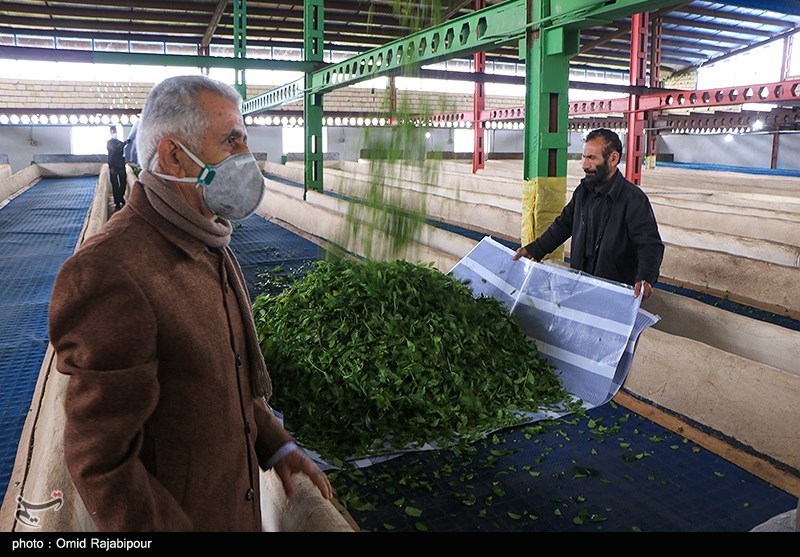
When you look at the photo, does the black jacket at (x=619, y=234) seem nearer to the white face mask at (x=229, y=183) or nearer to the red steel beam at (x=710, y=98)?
the red steel beam at (x=710, y=98)

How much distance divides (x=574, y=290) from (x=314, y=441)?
1567 mm

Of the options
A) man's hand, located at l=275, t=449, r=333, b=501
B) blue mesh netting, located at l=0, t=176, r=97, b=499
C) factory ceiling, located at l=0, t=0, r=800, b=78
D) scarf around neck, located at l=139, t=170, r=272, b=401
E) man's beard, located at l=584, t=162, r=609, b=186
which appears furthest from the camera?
factory ceiling, located at l=0, t=0, r=800, b=78

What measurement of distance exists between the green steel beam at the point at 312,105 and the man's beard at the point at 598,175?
5087 millimetres

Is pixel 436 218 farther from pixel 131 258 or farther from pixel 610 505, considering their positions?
pixel 131 258

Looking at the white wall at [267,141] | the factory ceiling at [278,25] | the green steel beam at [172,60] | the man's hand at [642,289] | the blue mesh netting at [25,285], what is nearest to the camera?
the blue mesh netting at [25,285]

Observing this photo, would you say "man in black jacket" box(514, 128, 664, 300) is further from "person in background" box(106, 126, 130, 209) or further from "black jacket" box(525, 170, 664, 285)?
"person in background" box(106, 126, 130, 209)

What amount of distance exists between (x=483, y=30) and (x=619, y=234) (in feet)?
5.26

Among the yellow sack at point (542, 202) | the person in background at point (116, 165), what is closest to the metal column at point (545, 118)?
the yellow sack at point (542, 202)

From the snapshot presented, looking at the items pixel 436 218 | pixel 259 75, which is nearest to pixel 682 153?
pixel 259 75

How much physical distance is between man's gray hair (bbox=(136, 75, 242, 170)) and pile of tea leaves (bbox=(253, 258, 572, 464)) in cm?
156

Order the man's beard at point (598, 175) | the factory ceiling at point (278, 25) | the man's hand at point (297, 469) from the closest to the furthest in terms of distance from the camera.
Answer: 1. the man's hand at point (297, 469)
2. the man's beard at point (598, 175)
3. the factory ceiling at point (278, 25)

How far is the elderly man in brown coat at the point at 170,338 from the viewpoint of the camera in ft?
3.14

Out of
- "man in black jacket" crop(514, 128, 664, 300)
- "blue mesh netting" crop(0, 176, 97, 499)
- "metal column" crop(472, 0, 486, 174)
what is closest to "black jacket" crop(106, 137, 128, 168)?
"blue mesh netting" crop(0, 176, 97, 499)

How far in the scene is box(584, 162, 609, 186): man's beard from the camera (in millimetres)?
3316
